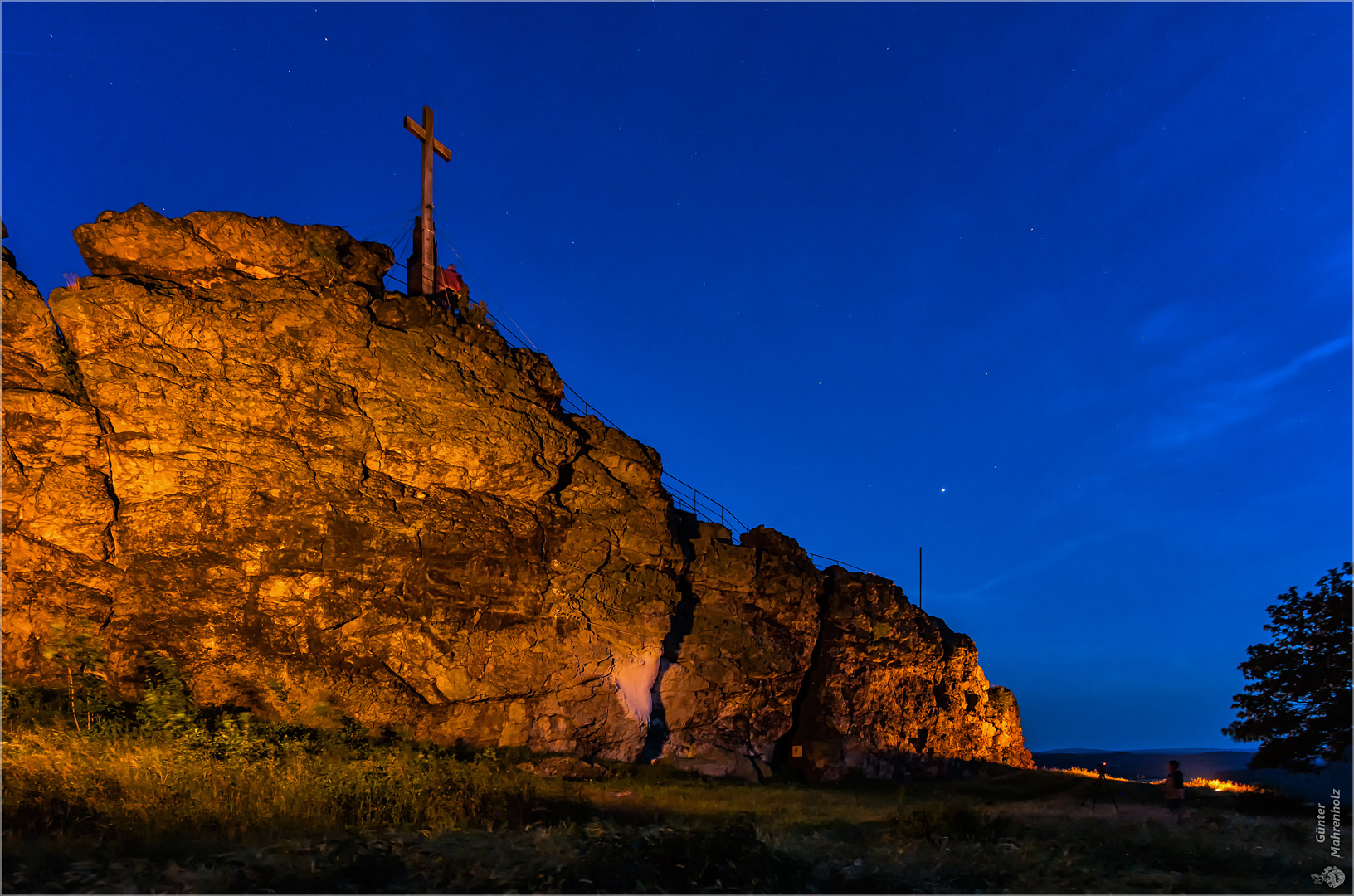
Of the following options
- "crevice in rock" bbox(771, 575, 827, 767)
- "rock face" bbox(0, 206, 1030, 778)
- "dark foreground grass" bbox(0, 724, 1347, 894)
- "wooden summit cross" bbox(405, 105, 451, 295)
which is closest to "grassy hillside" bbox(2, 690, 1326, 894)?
"dark foreground grass" bbox(0, 724, 1347, 894)

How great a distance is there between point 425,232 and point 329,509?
34.4 feet

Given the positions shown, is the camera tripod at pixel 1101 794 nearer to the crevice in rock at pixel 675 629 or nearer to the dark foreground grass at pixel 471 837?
the dark foreground grass at pixel 471 837

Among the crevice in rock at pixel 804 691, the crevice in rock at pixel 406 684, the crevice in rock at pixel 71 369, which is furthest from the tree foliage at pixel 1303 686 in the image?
the crevice in rock at pixel 71 369

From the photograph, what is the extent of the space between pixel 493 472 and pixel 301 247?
28.7 feet

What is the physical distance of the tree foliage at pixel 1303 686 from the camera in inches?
854

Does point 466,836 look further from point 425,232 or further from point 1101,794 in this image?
point 1101,794

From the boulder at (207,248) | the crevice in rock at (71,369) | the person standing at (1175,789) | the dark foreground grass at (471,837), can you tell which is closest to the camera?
the dark foreground grass at (471,837)

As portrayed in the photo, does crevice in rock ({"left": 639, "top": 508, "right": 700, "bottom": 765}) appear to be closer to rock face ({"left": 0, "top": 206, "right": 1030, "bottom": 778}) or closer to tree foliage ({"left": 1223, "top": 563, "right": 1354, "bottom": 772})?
rock face ({"left": 0, "top": 206, "right": 1030, "bottom": 778})

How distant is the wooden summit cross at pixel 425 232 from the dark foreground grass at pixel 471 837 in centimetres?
1495

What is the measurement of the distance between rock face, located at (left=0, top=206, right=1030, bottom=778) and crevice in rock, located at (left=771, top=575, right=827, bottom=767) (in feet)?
8.10

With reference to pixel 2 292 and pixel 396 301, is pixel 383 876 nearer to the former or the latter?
pixel 396 301

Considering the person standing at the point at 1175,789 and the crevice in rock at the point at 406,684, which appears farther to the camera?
the crevice in rock at the point at 406,684

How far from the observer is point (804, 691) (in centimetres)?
3088

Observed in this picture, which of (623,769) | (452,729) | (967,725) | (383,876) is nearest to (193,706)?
(452,729)
